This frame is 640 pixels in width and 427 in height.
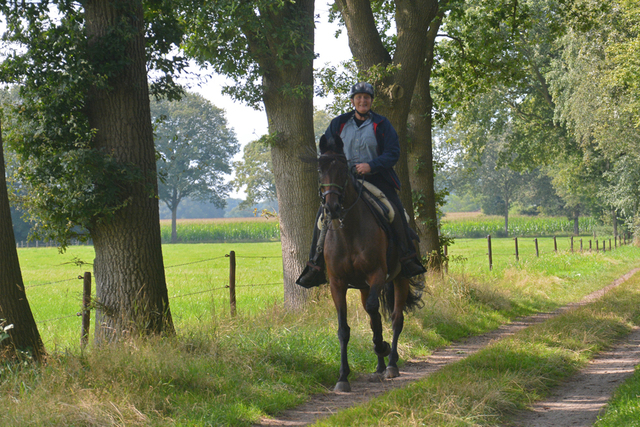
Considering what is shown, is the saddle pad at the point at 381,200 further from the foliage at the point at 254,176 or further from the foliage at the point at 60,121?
the foliage at the point at 254,176

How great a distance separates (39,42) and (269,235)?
206 ft

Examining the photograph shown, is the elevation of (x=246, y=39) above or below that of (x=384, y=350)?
above

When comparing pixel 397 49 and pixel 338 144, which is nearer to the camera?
pixel 338 144

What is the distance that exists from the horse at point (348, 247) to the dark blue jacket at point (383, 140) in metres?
0.48

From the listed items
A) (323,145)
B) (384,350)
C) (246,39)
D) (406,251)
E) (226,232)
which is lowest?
(384,350)

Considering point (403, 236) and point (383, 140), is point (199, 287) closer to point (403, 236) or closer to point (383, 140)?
point (403, 236)

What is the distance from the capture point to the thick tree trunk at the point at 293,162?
1047cm

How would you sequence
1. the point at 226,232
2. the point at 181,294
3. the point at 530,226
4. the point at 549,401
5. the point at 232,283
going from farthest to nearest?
1. the point at 530,226
2. the point at 226,232
3. the point at 181,294
4. the point at 232,283
5. the point at 549,401

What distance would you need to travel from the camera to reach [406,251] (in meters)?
7.23

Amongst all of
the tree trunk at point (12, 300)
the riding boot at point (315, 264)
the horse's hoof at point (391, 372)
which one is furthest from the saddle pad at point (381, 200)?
the tree trunk at point (12, 300)

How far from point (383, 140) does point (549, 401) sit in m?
3.40

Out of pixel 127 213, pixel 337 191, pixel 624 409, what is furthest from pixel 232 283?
pixel 624 409

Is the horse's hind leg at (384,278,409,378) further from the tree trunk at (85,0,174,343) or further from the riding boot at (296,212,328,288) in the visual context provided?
the tree trunk at (85,0,174,343)

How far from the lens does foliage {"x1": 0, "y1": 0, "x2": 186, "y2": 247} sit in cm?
720
